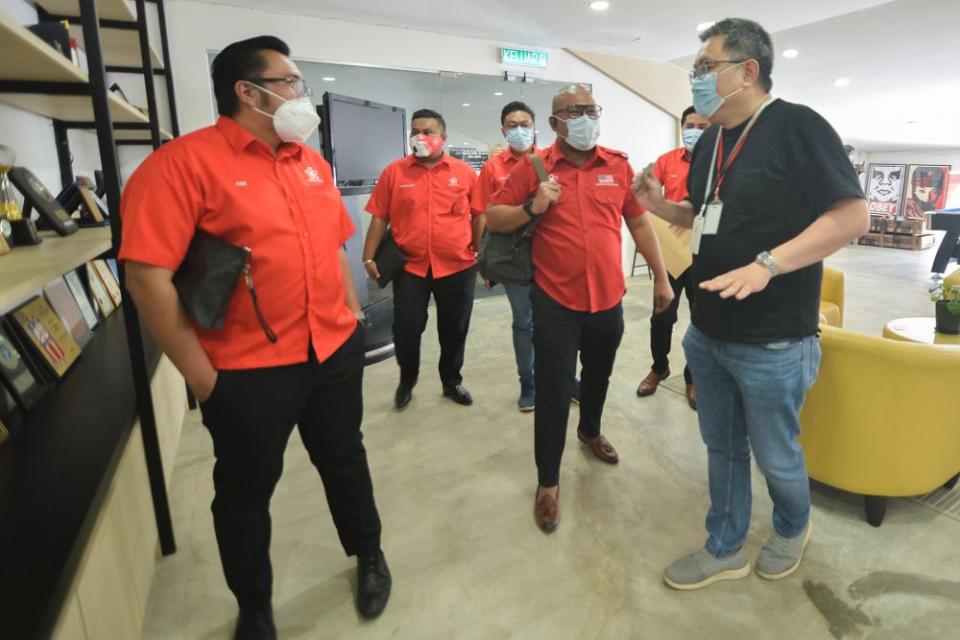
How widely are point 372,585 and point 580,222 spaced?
1.41 m

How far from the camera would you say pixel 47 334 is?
76.7 inches

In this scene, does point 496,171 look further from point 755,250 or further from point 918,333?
point 918,333

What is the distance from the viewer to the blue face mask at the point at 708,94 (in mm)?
1409

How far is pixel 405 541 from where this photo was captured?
1.99 metres

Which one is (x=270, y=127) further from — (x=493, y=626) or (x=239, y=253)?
(x=493, y=626)

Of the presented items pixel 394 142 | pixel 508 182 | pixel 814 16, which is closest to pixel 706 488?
pixel 508 182

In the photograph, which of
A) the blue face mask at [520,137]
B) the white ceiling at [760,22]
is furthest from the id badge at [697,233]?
the white ceiling at [760,22]

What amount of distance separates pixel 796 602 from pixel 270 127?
207 cm

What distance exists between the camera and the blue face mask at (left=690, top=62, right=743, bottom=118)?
1.41m

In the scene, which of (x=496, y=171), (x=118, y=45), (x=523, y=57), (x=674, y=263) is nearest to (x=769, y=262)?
(x=674, y=263)

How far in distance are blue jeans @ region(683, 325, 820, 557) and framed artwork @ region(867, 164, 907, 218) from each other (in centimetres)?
1563

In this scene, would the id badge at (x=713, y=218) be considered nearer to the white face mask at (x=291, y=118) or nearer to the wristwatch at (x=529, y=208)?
the wristwatch at (x=529, y=208)

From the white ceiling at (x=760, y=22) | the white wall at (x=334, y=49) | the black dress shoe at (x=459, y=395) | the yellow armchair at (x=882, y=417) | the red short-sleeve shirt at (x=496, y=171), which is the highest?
the white ceiling at (x=760, y=22)

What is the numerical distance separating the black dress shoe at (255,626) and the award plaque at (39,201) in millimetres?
1372
